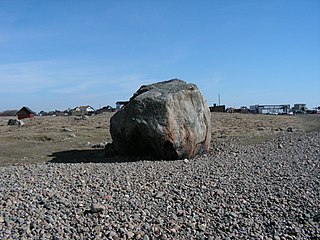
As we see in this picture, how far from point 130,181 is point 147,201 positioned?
1.26m

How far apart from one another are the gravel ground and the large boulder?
4.08 feet

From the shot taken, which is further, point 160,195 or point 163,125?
point 163,125

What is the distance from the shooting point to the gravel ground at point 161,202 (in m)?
5.59

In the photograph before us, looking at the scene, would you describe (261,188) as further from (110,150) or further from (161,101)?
(110,150)

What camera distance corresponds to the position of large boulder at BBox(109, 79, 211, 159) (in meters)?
10.7

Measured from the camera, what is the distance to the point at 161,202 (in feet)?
21.6

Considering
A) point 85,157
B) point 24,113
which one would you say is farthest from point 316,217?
point 24,113

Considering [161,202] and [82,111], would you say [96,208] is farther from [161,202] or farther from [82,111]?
[82,111]

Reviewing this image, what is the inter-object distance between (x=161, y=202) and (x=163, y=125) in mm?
4208

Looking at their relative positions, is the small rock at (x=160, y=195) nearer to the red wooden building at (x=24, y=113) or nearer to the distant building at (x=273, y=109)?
the red wooden building at (x=24, y=113)

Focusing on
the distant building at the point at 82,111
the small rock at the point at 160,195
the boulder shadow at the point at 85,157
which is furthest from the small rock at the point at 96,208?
the distant building at the point at 82,111

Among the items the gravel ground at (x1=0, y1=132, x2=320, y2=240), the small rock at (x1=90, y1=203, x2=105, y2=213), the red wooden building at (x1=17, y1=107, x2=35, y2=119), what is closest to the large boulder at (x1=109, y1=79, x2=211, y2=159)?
the gravel ground at (x1=0, y1=132, x2=320, y2=240)

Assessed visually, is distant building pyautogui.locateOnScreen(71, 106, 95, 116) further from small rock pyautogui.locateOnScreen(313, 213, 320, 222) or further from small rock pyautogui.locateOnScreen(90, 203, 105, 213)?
small rock pyautogui.locateOnScreen(313, 213, 320, 222)

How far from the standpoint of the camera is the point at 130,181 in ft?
25.6
